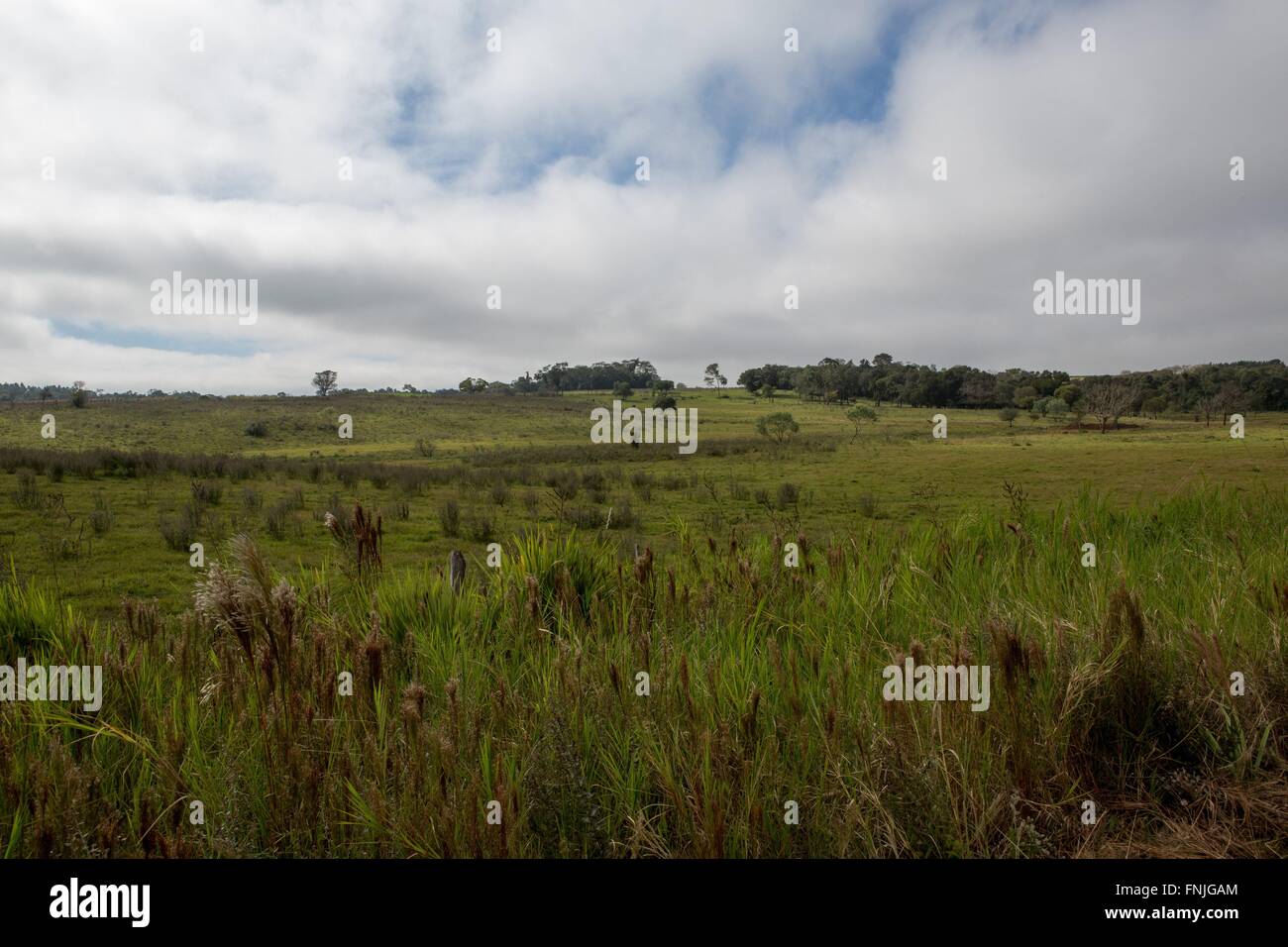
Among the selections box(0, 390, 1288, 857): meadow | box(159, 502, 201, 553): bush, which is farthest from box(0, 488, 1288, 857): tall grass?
box(159, 502, 201, 553): bush

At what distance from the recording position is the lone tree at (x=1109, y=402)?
7831 centimetres

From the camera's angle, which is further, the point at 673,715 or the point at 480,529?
the point at 480,529

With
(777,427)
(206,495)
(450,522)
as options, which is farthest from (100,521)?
(777,427)

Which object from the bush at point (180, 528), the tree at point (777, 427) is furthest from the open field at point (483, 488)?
the tree at point (777, 427)

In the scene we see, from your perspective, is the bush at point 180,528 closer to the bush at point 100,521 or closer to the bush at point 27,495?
the bush at point 100,521

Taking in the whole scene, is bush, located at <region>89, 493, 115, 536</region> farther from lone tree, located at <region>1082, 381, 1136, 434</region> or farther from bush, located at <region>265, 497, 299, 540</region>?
lone tree, located at <region>1082, 381, 1136, 434</region>

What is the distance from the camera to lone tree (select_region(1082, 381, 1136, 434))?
7831cm

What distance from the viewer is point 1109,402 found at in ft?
265

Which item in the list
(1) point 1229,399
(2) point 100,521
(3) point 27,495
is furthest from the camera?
(1) point 1229,399

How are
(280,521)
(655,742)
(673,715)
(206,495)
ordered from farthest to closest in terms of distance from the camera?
(206,495) → (280,521) → (673,715) → (655,742)

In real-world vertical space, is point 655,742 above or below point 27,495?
below

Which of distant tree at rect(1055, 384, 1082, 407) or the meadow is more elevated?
distant tree at rect(1055, 384, 1082, 407)

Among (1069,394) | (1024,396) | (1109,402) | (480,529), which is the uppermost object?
(1024,396)

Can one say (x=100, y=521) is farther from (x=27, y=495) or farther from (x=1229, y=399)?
(x=1229, y=399)
